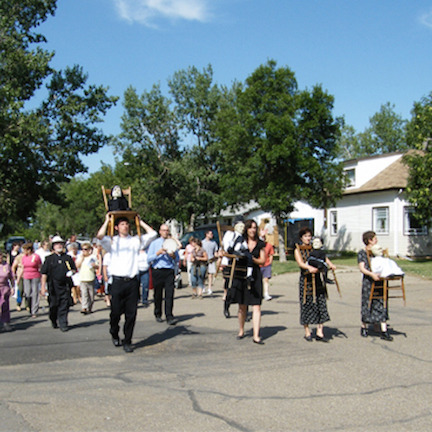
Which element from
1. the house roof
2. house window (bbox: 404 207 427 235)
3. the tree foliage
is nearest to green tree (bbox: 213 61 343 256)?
the tree foliage

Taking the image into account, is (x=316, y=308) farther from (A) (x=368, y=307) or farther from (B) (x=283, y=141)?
(B) (x=283, y=141)

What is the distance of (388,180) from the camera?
30.1 metres

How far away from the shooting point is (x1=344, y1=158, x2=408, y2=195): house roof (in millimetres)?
29047

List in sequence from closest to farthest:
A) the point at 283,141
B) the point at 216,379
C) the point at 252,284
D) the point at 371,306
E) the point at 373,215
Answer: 1. the point at 216,379
2. the point at 252,284
3. the point at 371,306
4. the point at 283,141
5. the point at 373,215

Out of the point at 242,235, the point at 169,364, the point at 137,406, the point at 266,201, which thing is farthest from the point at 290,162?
the point at 137,406

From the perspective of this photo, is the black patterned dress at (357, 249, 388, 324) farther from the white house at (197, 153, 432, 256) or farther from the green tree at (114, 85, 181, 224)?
the green tree at (114, 85, 181, 224)

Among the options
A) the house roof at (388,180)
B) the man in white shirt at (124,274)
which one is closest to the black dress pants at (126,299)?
the man in white shirt at (124,274)

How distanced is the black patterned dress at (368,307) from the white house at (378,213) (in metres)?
20.5

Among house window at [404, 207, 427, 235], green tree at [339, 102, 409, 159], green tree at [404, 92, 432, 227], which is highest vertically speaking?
green tree at [339, 102, 409, 159]

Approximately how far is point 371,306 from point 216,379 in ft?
11.2

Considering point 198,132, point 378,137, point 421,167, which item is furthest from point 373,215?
point 378,137

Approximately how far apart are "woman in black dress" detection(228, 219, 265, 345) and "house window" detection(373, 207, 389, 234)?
77.1 feet

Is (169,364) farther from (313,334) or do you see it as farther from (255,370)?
(313,334)

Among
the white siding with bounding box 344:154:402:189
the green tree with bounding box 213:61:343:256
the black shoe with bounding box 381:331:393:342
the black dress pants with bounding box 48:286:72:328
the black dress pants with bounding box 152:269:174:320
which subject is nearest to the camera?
the black shoe with bounding box 381:331:393:342
